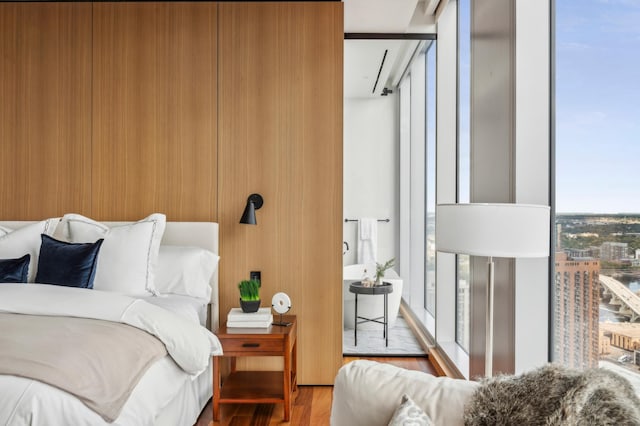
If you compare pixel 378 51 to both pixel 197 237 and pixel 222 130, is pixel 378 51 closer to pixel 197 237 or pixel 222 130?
pixel 222 130

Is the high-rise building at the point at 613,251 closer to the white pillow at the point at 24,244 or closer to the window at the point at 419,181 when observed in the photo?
the window at the point at 419,181

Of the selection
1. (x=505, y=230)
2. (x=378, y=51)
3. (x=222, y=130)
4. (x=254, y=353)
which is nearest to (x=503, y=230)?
(x=505, y=230)

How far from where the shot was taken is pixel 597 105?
174 centimetres

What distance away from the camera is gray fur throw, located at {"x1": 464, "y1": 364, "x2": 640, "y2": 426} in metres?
0.90

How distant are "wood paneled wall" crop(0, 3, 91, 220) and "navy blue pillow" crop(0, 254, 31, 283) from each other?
717 mm

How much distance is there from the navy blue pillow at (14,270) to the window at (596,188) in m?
2.79

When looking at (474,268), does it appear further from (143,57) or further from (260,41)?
(143,57)

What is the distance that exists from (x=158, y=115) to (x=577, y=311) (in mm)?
2845

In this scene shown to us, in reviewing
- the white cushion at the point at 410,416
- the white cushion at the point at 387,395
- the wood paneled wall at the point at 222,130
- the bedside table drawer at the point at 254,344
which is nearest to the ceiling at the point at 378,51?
the wood paneled wall at the point at 222,130

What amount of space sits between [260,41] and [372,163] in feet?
4.11

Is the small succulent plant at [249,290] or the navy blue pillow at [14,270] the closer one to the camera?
the navy blue pillow at [14,270]

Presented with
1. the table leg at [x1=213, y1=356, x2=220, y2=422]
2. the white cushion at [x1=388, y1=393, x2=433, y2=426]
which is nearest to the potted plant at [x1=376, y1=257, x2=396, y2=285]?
the table leg at [x1=213, y1=356, x2=220, y2=422]

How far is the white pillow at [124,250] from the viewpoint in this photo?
2682mm

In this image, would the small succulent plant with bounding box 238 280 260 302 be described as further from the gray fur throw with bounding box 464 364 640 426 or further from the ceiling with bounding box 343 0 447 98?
the gray fur throw with bounding box 464 364 640 426
